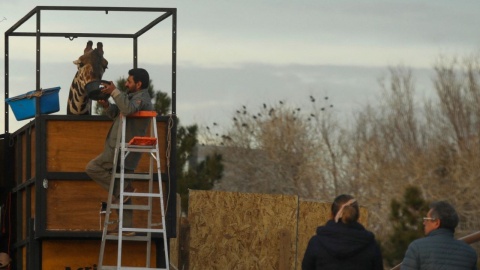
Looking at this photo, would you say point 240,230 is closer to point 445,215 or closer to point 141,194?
point 141,194

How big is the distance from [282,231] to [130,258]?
460cm

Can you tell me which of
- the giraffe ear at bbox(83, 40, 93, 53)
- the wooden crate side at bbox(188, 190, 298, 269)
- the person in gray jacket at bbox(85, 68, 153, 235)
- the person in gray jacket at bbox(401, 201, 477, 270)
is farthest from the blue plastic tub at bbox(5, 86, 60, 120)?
the person in gray jacket at bbox(401, 201, 477, 270)

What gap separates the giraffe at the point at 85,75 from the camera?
46.7ft

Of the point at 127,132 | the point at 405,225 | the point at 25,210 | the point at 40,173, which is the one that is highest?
the point at 127,132

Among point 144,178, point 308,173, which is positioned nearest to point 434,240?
point 144,178

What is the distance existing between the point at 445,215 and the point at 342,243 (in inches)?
29.9

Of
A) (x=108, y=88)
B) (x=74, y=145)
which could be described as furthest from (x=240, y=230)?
(x=108, y=88)

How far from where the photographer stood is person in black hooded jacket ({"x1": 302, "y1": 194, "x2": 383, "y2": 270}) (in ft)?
32.2

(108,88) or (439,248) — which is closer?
(439,248)

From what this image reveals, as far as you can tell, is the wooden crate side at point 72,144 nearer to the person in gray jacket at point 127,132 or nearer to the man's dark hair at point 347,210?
the person in gray jacket at point 127,132

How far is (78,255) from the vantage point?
14.1m

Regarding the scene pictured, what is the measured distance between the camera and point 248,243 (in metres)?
18.2

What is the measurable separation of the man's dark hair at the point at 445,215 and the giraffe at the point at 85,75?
5384 millimetres

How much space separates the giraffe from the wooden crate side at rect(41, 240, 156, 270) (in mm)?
1369
